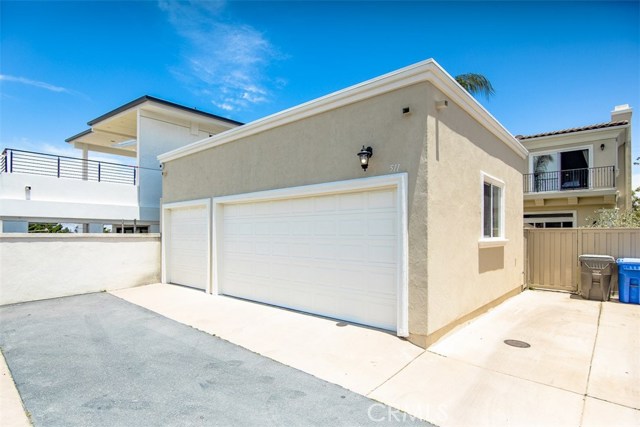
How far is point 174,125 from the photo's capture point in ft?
44.6

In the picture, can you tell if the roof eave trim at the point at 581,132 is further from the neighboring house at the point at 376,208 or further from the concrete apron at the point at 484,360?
the concrete apron at the point at 484,360

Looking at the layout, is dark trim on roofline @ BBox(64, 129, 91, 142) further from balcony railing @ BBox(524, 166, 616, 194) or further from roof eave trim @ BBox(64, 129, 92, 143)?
balcony railing @ BBox(524, 166, 616, 194)

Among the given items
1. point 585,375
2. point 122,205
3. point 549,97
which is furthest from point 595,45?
point 122,205

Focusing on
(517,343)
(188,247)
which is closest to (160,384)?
(517,343)

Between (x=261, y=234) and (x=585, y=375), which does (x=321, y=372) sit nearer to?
(x=585, y=375)

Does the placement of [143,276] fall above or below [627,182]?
below

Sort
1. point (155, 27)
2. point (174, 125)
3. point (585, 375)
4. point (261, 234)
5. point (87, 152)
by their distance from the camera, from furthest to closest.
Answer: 1. point (87, 152)
2. point (174, 125)
3. point (155, 27)
4. point (261, 234)
5. point (585, 375)

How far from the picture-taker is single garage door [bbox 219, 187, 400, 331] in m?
5.68

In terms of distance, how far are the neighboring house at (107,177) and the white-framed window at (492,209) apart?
11000 mm

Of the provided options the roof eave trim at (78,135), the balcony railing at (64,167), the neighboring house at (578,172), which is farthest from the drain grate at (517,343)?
the roof eave trim at (78,135)

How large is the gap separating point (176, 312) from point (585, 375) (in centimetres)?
741

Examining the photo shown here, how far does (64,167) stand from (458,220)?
12.4m

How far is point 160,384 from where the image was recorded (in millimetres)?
3990

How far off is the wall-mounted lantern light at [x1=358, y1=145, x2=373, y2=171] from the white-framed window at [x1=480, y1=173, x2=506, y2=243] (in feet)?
9.93
